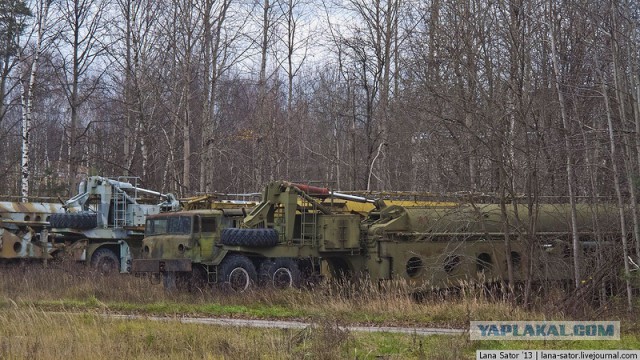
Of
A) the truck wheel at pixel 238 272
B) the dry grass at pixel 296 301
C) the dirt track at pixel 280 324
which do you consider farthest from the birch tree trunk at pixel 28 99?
the dirt track at pixel 280 324

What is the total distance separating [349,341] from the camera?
38.8 feet

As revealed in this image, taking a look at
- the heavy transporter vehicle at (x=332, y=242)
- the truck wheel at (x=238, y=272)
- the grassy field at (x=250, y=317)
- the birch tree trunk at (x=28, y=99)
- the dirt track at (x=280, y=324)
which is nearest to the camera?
the grassy field at (x=250, y=317)

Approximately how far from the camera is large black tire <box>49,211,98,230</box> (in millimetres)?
26670

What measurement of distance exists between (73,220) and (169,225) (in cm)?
624

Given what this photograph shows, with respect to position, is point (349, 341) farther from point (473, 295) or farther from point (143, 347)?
point (473, 295)

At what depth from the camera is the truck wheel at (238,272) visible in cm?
2014

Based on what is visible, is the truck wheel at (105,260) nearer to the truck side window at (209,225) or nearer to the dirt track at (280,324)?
the truck side window at (209,225)

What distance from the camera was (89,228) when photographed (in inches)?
1062

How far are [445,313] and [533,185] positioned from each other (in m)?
3.43

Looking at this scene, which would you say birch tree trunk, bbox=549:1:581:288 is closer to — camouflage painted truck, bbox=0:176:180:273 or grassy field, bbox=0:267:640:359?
grassy field, bbox=0:267:640:359

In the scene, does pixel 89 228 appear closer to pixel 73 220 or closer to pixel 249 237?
pixel 73 220

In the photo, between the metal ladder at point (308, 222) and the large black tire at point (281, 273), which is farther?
the metal ladder at point (308, 222)

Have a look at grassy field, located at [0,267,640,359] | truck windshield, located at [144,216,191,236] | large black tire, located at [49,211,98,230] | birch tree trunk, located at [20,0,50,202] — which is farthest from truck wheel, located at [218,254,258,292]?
birch tree trunk, located at [20,0,50,202]

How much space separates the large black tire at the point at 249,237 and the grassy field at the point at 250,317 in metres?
1.31
